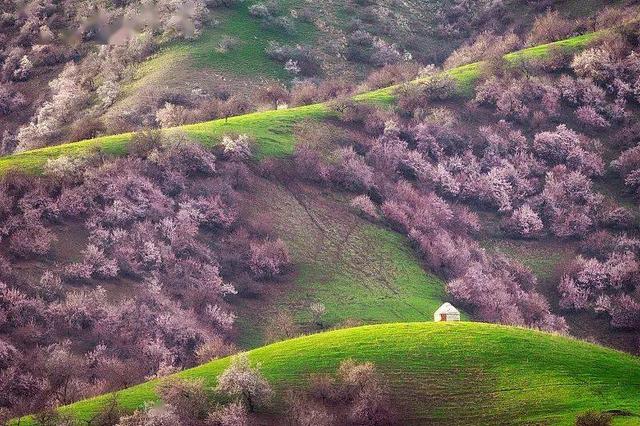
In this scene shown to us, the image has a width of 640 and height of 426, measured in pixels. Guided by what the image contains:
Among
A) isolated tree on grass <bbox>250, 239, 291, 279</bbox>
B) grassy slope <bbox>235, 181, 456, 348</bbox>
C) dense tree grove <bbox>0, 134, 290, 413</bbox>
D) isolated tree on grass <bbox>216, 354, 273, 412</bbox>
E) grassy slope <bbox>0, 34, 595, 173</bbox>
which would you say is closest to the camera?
isolated tree on grass <bbox>216, 354, 273, 412</bbox>

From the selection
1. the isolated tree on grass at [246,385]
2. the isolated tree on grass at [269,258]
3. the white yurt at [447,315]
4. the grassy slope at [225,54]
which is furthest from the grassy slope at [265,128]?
the isolated tree on grass at [246,385]

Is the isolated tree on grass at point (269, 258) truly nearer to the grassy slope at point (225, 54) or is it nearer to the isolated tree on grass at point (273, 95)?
the isolated tree on grass at point (273, 95)

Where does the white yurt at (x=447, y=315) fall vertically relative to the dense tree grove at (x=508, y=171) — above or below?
above

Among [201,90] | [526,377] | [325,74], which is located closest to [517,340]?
[526,377]

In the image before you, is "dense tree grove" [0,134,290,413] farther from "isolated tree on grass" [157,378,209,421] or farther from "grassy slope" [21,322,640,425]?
"grassy slope" [21,322,640,425]

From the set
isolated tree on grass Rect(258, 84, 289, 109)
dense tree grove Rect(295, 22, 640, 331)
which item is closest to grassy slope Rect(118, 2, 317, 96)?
isolated tree on grass Rect(258, 84, 289, 109)

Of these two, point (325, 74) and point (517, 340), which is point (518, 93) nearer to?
point (325, 74)
